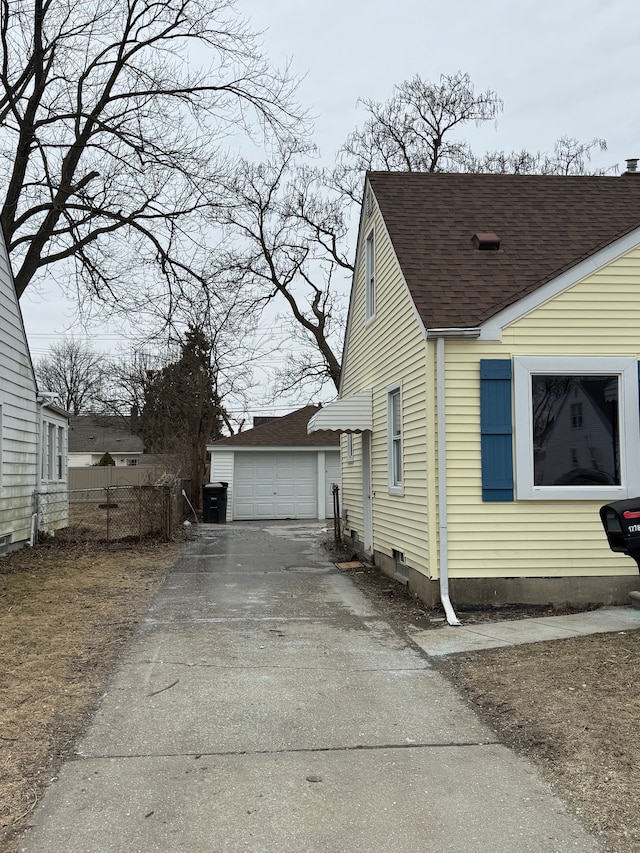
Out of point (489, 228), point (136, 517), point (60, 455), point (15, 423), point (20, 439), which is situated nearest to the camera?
point (489, 228)

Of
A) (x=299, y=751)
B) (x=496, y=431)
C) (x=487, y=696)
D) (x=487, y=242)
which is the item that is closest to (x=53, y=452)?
(x=487, y=242)

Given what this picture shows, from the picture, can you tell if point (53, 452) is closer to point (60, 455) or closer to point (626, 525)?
point (60, 455)

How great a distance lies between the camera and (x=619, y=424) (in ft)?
27.8

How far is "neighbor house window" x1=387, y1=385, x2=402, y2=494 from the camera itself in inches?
412

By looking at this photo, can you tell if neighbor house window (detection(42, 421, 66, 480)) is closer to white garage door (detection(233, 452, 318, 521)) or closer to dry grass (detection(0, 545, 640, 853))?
white garage door (detection(233, 452, 318, 521))

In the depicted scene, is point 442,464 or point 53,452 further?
point 53,452

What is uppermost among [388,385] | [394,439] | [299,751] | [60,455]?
[388,385]

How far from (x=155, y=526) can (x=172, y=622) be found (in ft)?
27.6

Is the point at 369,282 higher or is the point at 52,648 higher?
the point at 369,282

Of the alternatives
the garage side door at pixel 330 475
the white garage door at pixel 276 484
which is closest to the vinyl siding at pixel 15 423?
the white garage door at pixel 276 484

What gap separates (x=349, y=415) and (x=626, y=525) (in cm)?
587

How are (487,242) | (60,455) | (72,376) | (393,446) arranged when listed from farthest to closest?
1. (72,376)
2. (60,455)
3. (393,446)
4. (487,242)

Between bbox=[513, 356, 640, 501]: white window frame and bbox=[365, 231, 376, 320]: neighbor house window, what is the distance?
4046 millimetres

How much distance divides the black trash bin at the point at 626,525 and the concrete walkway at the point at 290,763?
2.15 m
